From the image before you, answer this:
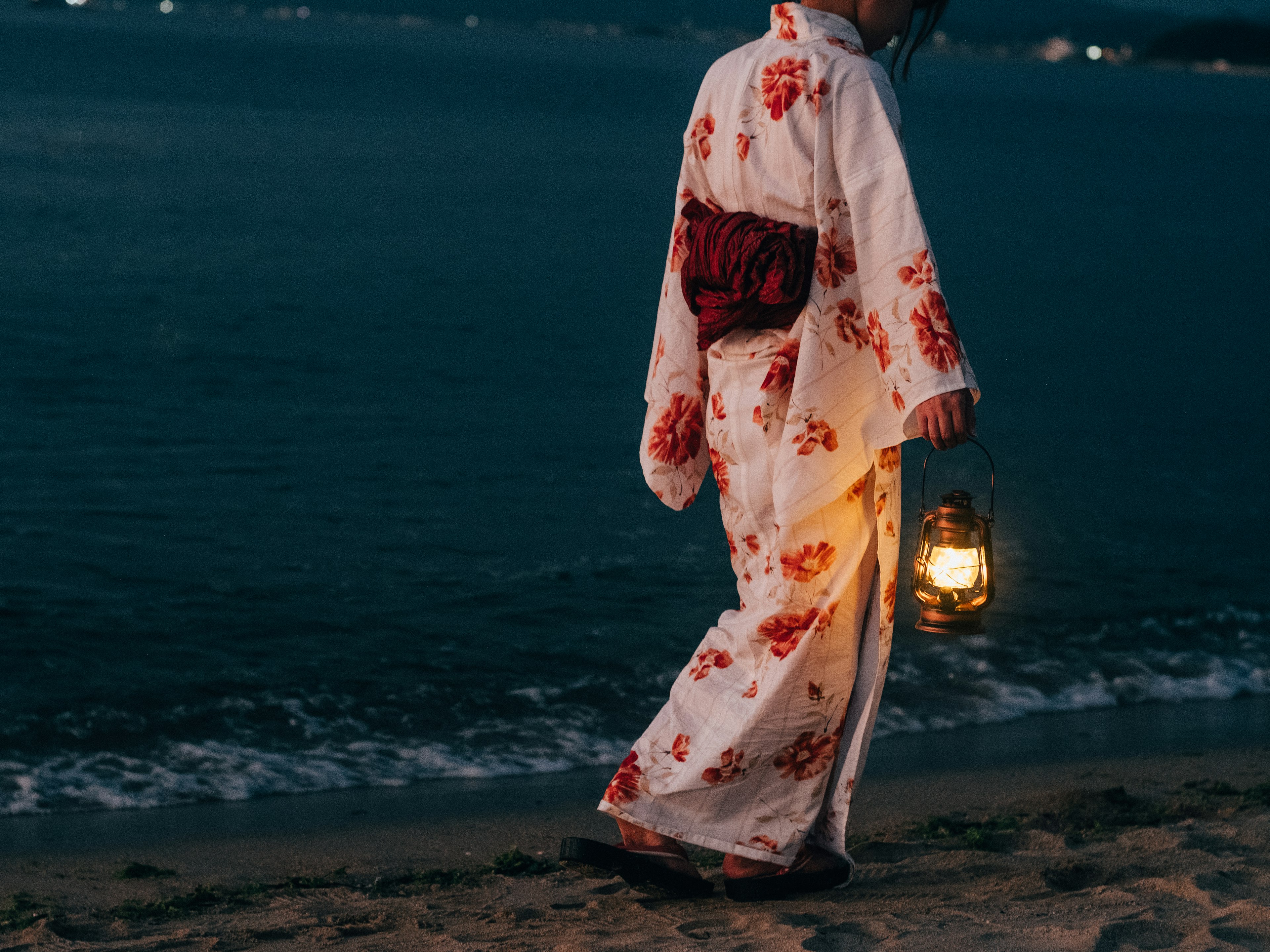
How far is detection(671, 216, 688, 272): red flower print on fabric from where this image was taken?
271 centimetres

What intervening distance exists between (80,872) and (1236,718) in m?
3.58

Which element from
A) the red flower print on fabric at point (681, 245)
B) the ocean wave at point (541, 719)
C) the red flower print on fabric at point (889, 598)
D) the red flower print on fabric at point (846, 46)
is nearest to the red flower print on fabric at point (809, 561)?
the red flower print on fabric at point (889, 598)

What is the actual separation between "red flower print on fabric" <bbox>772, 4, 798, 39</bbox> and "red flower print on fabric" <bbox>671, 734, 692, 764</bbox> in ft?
4.24

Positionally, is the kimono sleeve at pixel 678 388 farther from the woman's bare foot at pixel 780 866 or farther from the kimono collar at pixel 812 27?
the woman's bare foot at pixel 780 866

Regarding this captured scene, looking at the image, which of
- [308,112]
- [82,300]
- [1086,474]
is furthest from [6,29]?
[1086,474]

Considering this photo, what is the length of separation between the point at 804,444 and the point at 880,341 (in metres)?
0.23

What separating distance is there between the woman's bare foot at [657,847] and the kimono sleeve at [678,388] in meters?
0.63

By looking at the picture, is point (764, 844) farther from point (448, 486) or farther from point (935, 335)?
point (448, 486)

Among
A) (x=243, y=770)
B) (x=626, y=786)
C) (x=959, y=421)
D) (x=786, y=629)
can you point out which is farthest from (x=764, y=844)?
(x=243, y=770)

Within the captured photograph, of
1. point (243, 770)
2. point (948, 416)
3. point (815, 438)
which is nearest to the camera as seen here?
point (948, 416)

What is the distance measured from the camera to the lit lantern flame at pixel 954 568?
2.62m

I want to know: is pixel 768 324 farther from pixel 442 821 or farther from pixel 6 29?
pixel 6 29

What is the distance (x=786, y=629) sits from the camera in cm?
256

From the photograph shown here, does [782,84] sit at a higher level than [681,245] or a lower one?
higher
